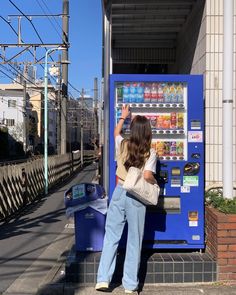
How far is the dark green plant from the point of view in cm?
506

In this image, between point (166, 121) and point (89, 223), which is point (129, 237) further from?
point (166, 121)

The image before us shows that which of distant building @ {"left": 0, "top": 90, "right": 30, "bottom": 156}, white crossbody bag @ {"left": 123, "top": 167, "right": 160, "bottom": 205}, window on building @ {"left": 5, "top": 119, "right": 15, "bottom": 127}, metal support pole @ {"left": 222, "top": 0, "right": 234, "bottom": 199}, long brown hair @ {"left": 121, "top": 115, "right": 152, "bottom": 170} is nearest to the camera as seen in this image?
white crossbody bag @ {"left": 123, "top": 167, "right": 160, "bottom": 205}

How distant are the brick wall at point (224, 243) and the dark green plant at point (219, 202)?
0.33 feet

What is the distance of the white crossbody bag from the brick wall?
81cm

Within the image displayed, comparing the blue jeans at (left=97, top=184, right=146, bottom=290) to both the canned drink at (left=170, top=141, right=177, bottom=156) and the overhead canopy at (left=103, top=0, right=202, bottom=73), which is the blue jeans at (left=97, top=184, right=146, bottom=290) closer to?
the canned drink at (left=170, top=141, right=177, bottom=156)

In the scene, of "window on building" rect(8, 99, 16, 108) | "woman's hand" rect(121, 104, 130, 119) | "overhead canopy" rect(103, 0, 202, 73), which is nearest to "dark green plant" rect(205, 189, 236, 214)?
"woman's hand" rect(121, 104, 130, 119)

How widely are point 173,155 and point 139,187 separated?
1.04 metres

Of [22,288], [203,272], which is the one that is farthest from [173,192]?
[22,288]

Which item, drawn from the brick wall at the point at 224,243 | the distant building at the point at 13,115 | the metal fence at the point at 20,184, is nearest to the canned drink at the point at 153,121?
the brick wall at the point at 224,243

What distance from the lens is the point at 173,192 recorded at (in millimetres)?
5371

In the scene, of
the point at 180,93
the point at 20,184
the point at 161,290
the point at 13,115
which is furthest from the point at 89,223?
the point at 13,115

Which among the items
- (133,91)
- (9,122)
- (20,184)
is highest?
(9,122)

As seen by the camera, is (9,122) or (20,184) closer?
(20,184)

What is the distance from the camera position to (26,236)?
9117mm
